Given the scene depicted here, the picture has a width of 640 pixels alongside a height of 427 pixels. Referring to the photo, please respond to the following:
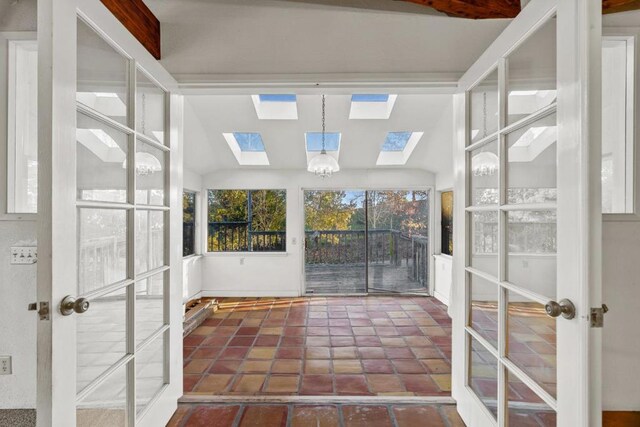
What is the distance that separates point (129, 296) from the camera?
54.0 inches

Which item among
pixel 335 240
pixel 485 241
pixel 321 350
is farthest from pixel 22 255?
pixel 335 240

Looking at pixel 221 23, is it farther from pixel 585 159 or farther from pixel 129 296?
pixel 585 159

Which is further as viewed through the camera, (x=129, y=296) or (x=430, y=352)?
(x=430, y=352)

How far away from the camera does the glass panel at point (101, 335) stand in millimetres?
1114

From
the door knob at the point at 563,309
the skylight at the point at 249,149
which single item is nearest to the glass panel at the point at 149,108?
the door knob at the point at 563,309

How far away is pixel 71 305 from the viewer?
3.18 ft

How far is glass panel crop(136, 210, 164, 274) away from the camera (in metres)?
1.49

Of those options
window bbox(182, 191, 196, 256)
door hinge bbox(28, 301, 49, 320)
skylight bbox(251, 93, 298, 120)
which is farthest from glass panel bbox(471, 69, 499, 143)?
window bbox(182, 191, 196, 256)

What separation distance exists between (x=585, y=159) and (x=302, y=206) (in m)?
4.32

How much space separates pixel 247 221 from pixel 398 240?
2.52m

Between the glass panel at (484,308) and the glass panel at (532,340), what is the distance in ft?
0.36

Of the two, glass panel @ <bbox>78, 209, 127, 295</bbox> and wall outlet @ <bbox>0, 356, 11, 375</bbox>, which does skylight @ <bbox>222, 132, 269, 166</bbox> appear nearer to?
wall outlet @ <bbox>0, 356, 11, 375</bbox>

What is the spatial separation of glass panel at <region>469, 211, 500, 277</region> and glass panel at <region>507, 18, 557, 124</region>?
1.53ft

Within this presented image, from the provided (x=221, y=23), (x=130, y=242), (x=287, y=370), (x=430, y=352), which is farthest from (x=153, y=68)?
(x=430, y=352)
